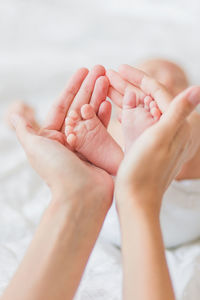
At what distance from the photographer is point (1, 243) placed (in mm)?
1105

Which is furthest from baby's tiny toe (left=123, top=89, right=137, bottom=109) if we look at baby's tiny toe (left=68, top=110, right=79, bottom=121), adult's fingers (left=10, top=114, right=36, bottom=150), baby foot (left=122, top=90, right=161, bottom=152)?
adult's fingers (left=10, top=114, right=36, bottom=150)

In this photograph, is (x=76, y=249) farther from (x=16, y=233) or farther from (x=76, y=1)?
(x=76, y=1)

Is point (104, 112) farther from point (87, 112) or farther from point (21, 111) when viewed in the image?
point (21, 111)

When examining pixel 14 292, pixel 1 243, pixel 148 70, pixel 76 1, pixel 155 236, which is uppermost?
pixel 76 1

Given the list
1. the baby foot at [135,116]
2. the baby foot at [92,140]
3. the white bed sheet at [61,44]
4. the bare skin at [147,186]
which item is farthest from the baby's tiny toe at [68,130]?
the white bed sheet at [61,44]

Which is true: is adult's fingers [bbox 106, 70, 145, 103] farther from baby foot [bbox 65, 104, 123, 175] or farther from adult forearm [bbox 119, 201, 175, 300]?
adult forearm [bbox 119, 201, 175, 300]

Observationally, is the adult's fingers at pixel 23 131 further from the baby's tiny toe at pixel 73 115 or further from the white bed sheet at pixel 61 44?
the white bed sheet at pixel 61 44

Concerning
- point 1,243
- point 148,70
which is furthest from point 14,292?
point 148,70

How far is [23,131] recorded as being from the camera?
936 mm

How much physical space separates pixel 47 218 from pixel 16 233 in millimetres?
414

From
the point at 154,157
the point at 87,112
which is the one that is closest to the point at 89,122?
the point at 87,112

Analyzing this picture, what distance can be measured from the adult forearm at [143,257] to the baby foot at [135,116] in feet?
0.69

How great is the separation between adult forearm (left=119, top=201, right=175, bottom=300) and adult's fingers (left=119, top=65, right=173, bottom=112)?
28cm

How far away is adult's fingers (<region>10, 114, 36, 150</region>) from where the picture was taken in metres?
0.90
